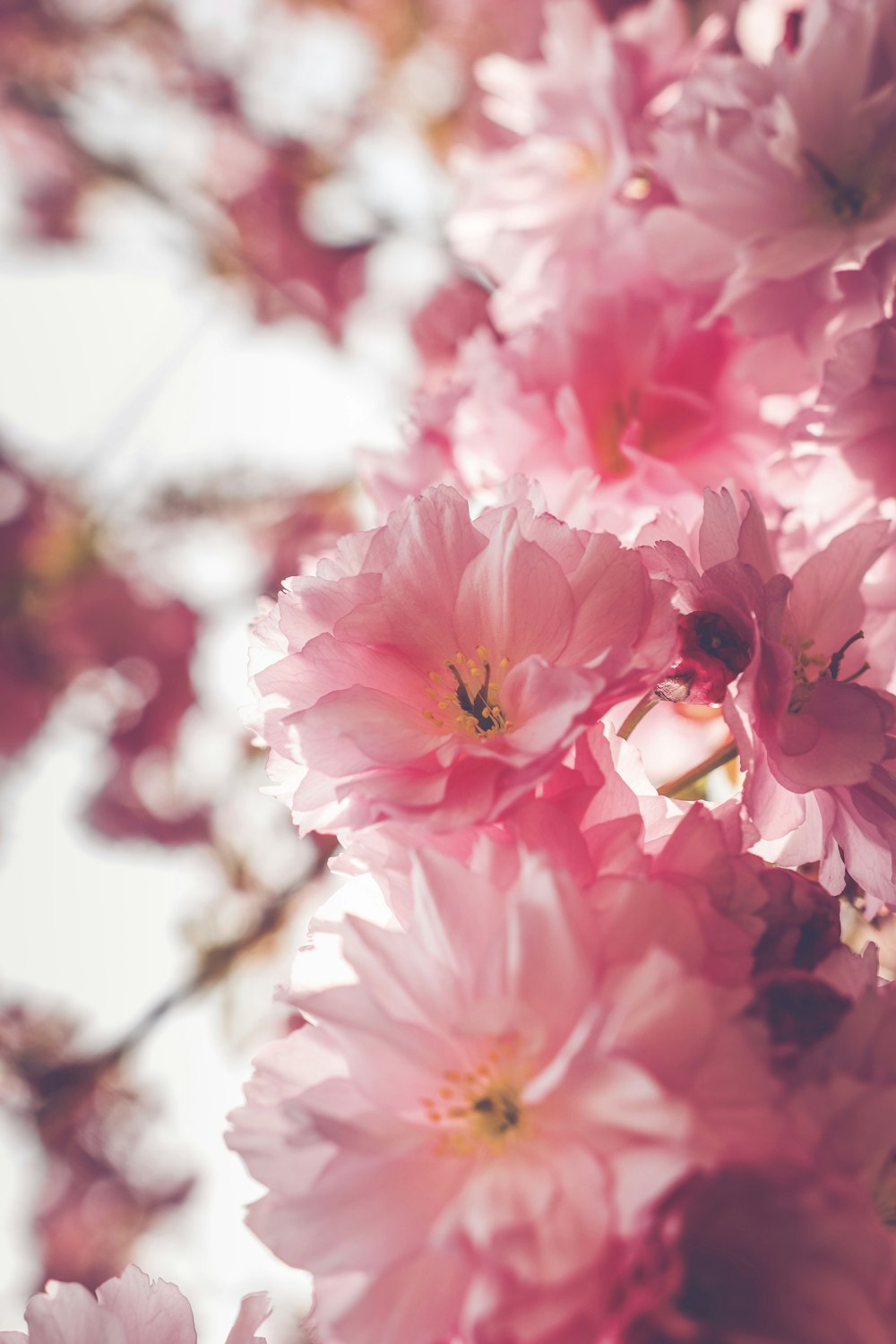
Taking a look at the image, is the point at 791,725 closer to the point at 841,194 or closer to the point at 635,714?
the point at 635,714

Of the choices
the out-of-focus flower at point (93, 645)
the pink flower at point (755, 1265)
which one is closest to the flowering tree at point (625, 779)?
the pink flower at point (755, 1265)

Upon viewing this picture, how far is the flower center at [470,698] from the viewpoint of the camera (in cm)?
48

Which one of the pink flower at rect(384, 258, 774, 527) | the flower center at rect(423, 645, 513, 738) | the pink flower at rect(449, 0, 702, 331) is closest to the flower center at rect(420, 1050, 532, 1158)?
the flower center at rect(423, 645, 513, 738)

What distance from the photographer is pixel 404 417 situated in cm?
75

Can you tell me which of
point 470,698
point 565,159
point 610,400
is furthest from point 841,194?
point 470,698

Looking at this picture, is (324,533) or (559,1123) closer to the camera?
(559,1123)

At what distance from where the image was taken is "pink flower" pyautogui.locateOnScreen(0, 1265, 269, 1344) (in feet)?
1.60

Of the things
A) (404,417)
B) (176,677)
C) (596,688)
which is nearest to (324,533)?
(176,677)

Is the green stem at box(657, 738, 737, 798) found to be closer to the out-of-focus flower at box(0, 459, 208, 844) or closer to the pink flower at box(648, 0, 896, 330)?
Answer: the pink flower at box(648, 0, 896, 330)

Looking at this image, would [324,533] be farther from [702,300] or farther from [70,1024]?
[702,300]

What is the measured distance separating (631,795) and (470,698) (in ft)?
0.31

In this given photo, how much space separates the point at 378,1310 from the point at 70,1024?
57.4 inches

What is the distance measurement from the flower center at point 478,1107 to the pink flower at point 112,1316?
16cm

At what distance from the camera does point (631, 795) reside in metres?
0.44
